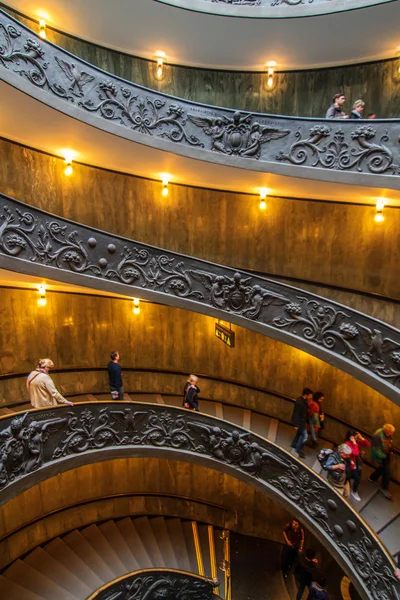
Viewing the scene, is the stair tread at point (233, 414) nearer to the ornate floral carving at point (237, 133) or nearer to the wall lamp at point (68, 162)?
the ornate floral carving at point (237, 133)

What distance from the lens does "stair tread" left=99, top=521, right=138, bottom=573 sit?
11.8m

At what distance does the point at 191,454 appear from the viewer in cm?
1117

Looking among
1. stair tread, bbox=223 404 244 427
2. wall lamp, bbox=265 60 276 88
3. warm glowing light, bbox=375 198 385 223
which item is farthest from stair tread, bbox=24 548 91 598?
wall lamp, bbox=265 60 276 88

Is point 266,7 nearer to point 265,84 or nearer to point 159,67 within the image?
point 265,84

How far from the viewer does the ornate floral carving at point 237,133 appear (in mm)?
10062

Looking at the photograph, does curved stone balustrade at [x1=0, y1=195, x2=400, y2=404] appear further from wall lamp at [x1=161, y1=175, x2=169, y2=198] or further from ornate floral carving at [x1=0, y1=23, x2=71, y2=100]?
wall lamp at [x1=161, y1=175, x2=169, y2=198]

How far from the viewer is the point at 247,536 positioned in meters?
14.2

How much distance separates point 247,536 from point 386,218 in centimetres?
1093

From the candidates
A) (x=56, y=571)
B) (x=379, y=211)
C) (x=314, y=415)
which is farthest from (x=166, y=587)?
(x=379, y=211)

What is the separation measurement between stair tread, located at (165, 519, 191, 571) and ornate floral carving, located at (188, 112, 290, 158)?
443 inches

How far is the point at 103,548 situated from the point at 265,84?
585 inches

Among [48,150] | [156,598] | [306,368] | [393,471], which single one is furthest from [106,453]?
[48,150]

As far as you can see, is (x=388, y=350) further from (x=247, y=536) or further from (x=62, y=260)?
(x=247, y=536)

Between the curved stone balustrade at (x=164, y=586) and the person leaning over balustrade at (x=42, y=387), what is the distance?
5.16 m
